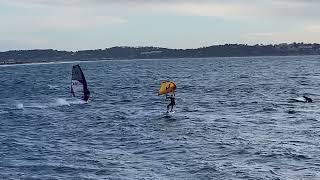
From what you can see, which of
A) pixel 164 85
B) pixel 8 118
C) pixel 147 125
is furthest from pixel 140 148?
pixel 8 118

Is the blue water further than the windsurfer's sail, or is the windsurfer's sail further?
the windsurfer's sail

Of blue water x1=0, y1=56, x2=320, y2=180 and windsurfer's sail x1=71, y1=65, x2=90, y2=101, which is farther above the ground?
windsurfer's sail x1=71, y1=65, x2=90, y2=101

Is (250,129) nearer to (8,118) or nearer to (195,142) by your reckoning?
(195,142)

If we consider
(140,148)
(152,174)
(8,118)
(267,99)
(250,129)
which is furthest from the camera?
(267,99)

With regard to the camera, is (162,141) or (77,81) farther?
(77,81)

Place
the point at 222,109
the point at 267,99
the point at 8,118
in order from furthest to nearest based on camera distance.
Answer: the point at 267,99 < the point at 222,109 < the point at 8,118

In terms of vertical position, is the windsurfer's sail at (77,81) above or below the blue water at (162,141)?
above

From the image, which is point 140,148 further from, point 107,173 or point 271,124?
point 271,124

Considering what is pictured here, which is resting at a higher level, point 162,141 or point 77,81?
point 77,81

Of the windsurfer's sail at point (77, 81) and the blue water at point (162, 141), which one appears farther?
the windsurfer's sail at point (77, 81)

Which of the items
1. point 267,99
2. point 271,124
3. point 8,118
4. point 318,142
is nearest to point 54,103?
point 8,118

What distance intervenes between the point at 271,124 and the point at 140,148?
43.3 ft

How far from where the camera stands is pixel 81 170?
27375 millimetres

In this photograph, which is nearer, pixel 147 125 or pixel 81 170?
pixel 81 170
